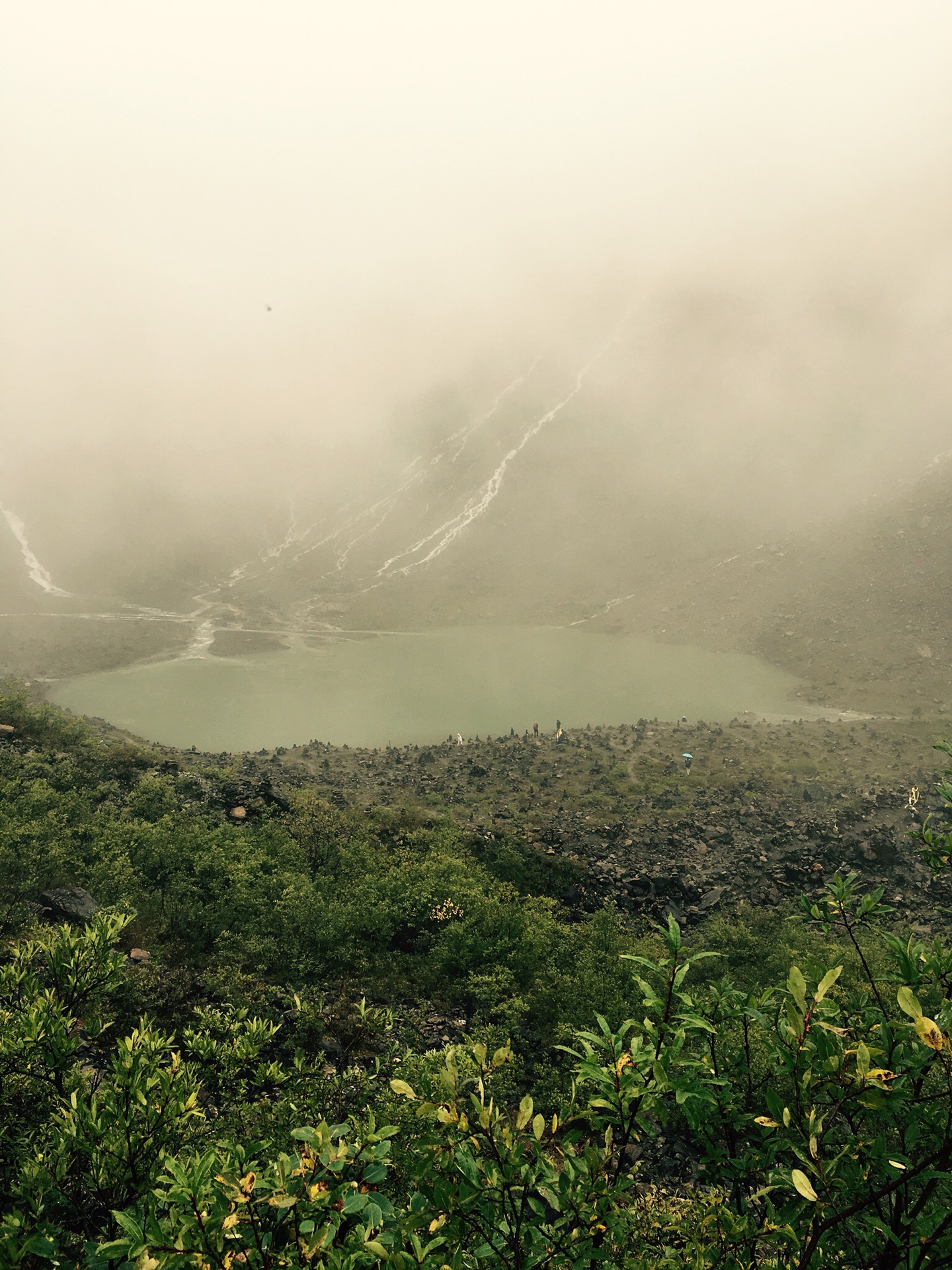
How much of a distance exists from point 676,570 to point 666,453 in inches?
1117

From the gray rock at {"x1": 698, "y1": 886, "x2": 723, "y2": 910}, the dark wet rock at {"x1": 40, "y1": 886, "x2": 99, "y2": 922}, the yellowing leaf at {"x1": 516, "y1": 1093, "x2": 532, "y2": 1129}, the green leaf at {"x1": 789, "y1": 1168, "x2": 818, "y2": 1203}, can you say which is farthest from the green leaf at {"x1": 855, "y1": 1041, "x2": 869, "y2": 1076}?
the gray rock at {"x1": 698, "y1": 886, "x2": 723, "y2": 910}

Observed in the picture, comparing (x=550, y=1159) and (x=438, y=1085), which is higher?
(x=438, y=1085)

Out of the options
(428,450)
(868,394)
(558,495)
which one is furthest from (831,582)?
(428,450)

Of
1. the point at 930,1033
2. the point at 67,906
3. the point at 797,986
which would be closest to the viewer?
the point at 930,1033

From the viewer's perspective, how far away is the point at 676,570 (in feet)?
207

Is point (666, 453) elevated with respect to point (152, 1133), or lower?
elevated

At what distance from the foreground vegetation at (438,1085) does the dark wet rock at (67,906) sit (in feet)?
0.87

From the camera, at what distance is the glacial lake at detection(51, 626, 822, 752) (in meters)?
30.2

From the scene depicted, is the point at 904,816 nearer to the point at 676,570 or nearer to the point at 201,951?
the point at 201,951

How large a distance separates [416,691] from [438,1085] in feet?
111

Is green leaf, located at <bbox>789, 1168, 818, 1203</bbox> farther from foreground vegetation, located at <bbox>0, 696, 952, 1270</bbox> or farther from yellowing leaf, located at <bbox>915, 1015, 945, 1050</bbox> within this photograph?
yellowing leaf, located at <bbox>915, 1015, 945, 1050</bbox>

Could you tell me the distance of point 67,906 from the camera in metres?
9.70

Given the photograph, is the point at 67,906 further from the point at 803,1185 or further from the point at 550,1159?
the point at 803,1185

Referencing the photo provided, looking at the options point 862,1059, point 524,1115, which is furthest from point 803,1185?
point 524,1115
